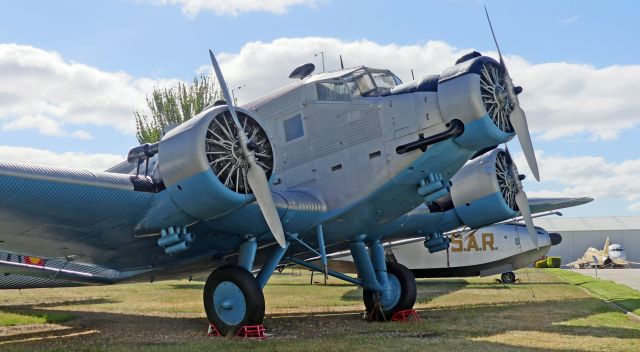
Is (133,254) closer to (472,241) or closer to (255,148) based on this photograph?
(255,148)

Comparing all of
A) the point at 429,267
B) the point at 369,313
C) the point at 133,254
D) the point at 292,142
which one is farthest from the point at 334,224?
the point at 429,267

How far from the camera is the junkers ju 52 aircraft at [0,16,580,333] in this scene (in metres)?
9.74

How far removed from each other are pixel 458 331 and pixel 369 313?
132 inches

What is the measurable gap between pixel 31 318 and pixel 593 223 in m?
78.3

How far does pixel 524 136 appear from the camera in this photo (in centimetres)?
1184

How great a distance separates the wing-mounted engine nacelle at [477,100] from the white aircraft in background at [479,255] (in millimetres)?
17939

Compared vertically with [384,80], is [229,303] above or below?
below

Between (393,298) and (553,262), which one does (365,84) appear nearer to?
(393,298)

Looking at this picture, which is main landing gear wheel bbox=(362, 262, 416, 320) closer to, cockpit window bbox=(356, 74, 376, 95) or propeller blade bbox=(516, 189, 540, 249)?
propeller blade bbox=(516, 189, 540, 249)

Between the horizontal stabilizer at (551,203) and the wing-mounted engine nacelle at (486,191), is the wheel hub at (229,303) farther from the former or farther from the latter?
the horizontal stabilizer at (551,203)

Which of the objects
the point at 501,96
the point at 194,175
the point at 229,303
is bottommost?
the point at 229,303

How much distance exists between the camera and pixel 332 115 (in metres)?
12.4

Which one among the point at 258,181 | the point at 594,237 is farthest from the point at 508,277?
the point at 594,237

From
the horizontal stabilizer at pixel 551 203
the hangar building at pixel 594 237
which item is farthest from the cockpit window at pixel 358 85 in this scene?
the hangar building at pixel 594 237
